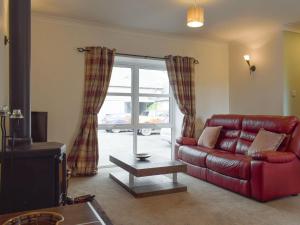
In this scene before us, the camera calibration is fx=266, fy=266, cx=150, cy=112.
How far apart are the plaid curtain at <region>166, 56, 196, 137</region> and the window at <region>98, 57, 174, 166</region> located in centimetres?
34

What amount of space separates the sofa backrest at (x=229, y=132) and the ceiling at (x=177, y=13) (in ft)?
5.27

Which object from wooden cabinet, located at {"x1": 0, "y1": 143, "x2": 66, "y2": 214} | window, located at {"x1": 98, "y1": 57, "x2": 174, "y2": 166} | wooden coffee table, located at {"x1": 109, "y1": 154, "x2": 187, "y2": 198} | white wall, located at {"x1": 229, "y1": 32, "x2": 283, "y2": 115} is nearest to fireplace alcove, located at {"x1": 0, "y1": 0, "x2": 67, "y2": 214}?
wooden cabinet, located at {"x1": 0, "y1": 143, "x2": 66, "y2": 214}

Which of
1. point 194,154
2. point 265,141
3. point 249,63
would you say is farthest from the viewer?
point 249,63

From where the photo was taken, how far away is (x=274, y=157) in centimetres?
315

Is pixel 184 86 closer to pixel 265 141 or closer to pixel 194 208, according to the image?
pixel 265 141

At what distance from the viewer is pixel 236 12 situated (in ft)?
13.0

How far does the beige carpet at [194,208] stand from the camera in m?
2.63

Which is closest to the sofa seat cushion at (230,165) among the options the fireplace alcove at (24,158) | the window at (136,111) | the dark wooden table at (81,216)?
the window at (136,111)

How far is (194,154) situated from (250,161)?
1.08m

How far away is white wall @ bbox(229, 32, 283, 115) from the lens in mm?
4832

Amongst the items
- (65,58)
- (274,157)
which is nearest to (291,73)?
(274,157)

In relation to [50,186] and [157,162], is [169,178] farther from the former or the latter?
[50,186]

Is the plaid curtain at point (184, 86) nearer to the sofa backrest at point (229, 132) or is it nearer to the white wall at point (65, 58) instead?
the white wall at point (65, 58)

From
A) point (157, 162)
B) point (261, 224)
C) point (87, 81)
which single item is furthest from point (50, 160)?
point (87, 81)
